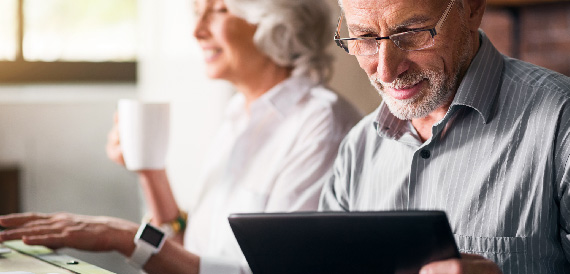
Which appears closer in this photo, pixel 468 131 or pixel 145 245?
pixel 468 131

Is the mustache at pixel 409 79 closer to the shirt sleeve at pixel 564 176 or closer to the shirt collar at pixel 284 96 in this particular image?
the shirt sleeve at pixel 564 176

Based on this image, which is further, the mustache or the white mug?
the white mug

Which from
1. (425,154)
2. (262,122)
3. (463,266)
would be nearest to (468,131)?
(425,154)

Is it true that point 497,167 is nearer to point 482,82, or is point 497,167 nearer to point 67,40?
point 482,82

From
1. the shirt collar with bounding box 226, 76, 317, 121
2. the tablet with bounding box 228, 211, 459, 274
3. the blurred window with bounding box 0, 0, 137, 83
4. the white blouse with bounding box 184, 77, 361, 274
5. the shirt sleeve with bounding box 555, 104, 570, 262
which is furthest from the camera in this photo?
the blurred window with bounding box 0, 0, 137, 83

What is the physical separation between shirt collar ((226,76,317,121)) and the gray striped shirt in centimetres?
59

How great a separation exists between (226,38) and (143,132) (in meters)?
0.40

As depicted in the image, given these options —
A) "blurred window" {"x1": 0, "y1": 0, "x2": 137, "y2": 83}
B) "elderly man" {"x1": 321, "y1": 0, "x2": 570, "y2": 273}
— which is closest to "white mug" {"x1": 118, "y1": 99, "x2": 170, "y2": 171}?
"elderly man" {"x1": 321, "y1": 0, "x2": 570, "y2": 273}

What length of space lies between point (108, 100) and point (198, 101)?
564mm

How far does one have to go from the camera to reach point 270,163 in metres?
2.04

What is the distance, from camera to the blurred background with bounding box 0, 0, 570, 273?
3154 mm

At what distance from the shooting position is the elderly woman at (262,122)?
6.37 ft

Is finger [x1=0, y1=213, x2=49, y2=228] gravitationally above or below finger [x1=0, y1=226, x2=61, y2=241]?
above

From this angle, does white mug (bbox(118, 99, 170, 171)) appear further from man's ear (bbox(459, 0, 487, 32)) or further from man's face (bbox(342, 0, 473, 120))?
man's ear (bbox(459, 0, 487, 32))
